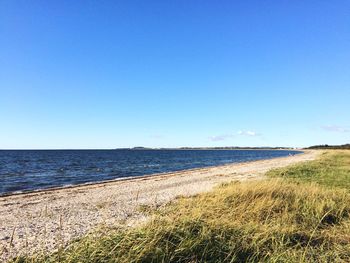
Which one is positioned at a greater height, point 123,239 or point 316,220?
point 123,239

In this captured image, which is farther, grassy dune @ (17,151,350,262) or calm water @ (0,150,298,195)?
calm water @ (0,150,298,195)

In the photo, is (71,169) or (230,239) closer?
(230,239)

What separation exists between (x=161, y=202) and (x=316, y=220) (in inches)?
257

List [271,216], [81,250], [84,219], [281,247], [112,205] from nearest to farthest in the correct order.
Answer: [81,250] < [281,247] < [271,216] < [84,219] < [112,205]

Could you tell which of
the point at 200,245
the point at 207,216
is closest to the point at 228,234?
the point at 200,245

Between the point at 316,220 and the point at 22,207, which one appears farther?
the point at 22,207

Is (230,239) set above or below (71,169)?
above

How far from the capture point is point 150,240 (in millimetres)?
4602

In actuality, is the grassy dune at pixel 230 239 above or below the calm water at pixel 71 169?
above

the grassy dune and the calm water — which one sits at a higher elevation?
the grassy dune

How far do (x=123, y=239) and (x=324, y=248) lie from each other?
14.2 ft

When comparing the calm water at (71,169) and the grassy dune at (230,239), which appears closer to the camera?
the grassy dune at (230,239)

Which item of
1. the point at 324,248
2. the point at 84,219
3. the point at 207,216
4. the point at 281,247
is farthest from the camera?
the point at 84,219

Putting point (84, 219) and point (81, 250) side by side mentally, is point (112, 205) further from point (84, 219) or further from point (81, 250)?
point (81, 250)
